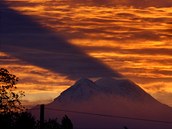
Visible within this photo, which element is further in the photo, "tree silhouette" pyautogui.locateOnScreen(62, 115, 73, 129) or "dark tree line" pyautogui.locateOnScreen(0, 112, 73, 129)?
"tree silhouette" pyautogui.locateOnScreen(62, 115, 73, 129)

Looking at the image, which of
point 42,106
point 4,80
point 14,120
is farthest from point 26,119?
point 4,80

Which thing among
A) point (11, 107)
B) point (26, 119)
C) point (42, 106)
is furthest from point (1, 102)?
point (26, 119)

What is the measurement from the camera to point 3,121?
253 ft

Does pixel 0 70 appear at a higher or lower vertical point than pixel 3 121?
higher

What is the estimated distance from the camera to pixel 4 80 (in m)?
76.1

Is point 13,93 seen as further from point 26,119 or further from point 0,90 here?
point 26,119

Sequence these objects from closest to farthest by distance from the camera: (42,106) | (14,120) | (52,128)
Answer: (42,106)
(14,120)
(52,128)

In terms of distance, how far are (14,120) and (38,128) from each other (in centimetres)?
469

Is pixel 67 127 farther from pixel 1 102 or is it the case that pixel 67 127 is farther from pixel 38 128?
pixel 1 102

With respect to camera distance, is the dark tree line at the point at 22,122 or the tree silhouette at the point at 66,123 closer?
the dark tree line at the point at 22,122

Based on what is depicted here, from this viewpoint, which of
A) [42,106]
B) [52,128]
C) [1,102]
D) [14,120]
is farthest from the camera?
[52,128]

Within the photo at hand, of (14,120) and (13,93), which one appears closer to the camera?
(13,93)

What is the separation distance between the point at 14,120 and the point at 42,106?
6.56 meters

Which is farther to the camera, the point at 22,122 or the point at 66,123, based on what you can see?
the point at 66,123
